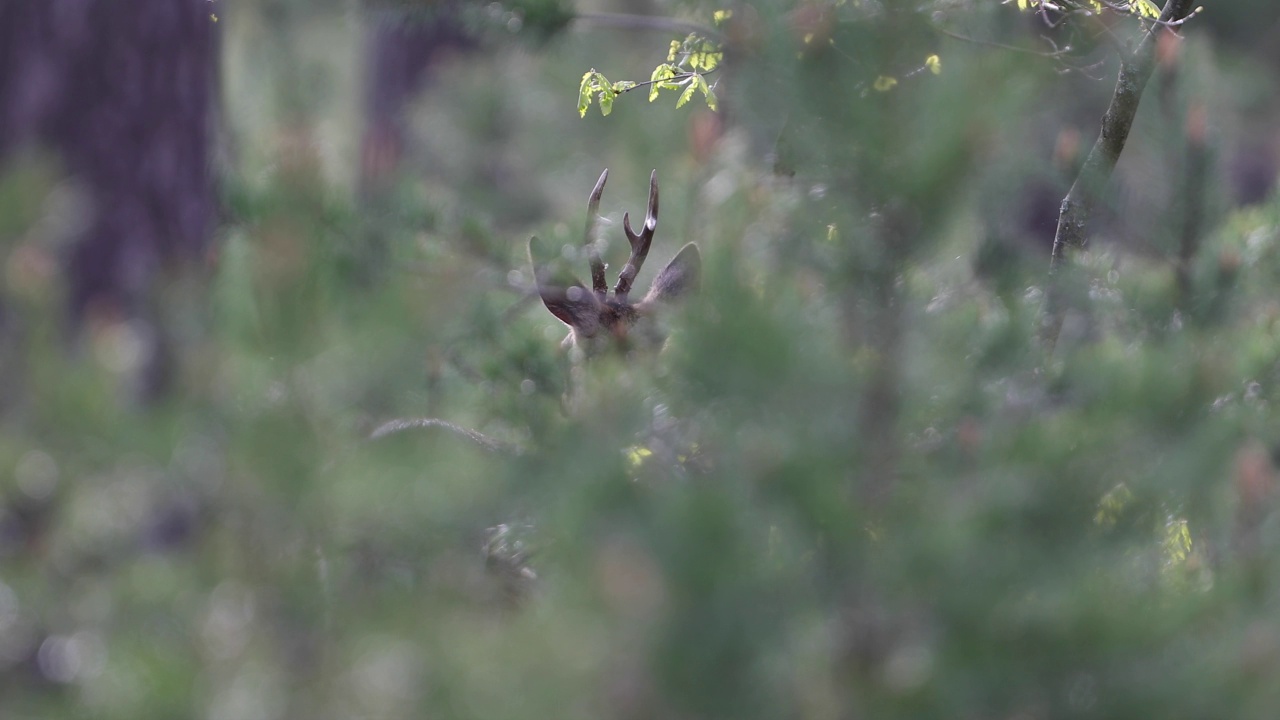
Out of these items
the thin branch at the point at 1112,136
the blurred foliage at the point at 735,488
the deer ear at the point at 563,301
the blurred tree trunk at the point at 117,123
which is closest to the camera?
the blurred foliage at the point at 735,488

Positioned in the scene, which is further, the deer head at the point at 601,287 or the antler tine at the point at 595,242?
the antler tine at the point at 595,242

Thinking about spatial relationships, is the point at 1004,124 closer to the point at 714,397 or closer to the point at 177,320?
the point at 714,397

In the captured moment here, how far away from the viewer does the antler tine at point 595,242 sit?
4348 mm

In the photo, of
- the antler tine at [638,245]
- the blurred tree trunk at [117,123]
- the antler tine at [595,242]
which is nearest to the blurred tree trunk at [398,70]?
the blurred tree trunk at [117,123]

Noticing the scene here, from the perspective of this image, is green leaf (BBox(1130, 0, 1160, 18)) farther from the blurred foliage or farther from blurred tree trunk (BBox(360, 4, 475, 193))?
blurred tree trunk (BBox(360, 4, 475, 193))

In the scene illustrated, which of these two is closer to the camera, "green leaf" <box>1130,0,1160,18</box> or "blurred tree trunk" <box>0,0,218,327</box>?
"green leaf" <box>1130,0,1160,18</box>

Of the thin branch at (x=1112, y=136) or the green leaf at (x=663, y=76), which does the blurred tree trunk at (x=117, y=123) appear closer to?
the green leaf at (x=663, y=76)

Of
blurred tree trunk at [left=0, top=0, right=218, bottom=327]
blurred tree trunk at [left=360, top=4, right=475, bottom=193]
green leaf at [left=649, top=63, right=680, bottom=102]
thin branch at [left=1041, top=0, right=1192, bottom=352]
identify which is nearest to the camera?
thin branch at [left=1041, top=0, right=1192, bottom=352]

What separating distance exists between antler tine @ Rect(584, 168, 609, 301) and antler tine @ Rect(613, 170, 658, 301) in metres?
0.07

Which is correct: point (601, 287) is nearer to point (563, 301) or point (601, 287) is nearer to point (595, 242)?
point (595, 242)

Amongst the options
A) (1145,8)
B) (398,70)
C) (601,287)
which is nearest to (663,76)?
(601,287)

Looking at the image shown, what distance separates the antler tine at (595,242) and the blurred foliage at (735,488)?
2462 mm

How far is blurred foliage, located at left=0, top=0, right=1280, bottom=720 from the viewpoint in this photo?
137cm

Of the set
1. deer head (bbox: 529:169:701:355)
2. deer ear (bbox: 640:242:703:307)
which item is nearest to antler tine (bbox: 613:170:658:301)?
deer head (bbox: 529:169:701:355)
